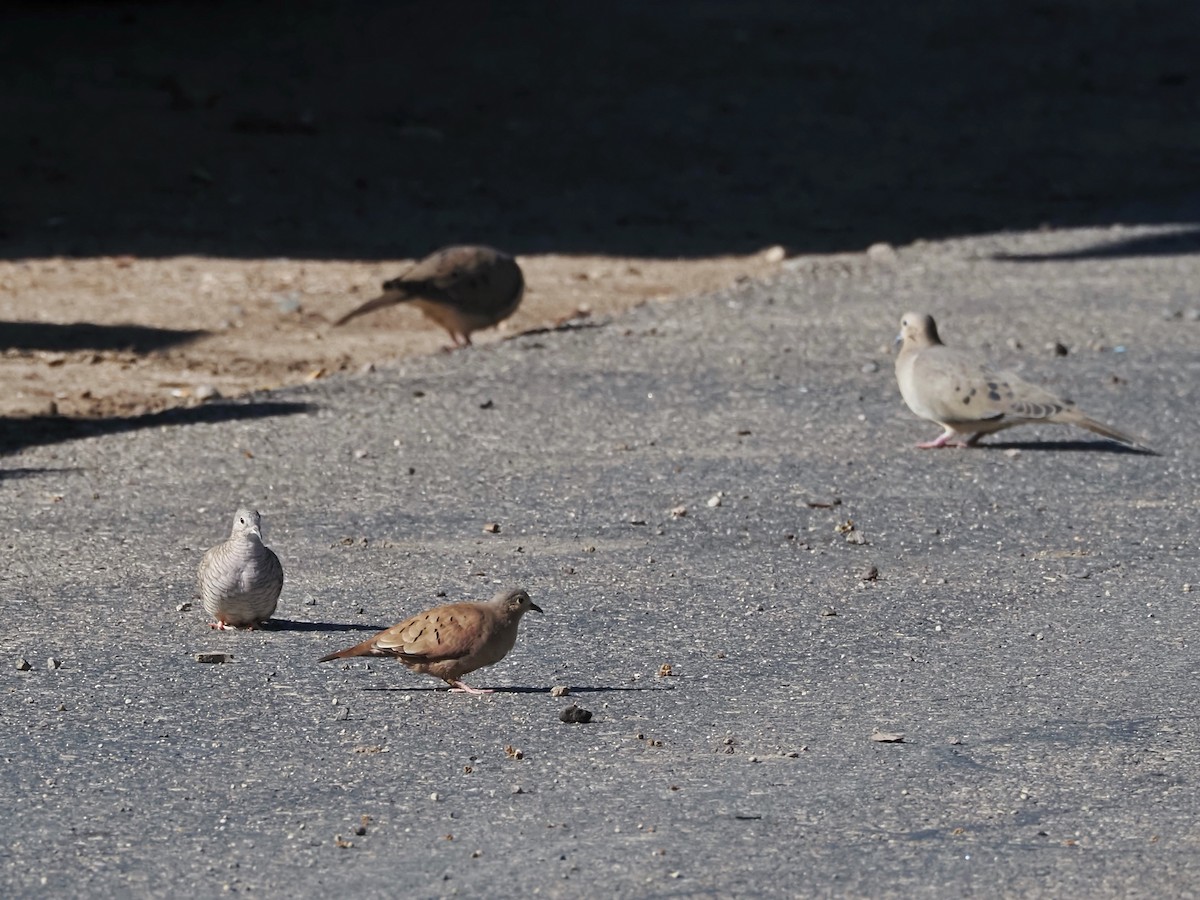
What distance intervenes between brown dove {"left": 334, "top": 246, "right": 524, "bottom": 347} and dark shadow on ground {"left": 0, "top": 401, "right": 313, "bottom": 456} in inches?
61.0

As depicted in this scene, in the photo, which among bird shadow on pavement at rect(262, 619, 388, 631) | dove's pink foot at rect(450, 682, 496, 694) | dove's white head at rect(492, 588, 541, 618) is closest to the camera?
dove's white head at rect(492, 588, 541, 618)

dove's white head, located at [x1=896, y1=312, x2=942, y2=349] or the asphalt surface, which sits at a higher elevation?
dove's white head, located at [x1=896, y1=312, x2=942, y2=349]

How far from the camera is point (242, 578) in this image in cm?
582

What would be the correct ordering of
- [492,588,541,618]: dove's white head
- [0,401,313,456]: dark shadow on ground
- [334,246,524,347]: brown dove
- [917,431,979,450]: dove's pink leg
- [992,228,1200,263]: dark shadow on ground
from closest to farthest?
[492,588,541,618]: dove's white head
[917,431,979,450]: dove's pink leg
[0,401,313,456]: dark shadow on ground
[334,246,524,347]: brown dove
[992,228,1200,263]: dark shadow on ground

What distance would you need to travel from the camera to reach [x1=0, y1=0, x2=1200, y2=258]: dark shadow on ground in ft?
49.4

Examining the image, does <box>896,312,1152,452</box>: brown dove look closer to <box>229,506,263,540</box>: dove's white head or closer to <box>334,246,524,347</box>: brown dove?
<box>334,246,524,347</box>: brown dove

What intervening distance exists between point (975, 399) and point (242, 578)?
3621mm

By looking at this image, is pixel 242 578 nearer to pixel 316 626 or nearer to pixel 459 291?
pixel 316 626

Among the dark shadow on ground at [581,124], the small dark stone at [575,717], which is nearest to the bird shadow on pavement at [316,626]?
the small dark stone at [575,717]

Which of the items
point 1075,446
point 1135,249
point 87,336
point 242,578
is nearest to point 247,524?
point 242,578

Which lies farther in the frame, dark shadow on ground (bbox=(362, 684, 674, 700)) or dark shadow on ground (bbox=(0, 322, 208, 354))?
dark shadow on ground (bbox=(0, 322, 208, 354))

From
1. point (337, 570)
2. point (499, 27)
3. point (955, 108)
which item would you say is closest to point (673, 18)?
point (499, 27)

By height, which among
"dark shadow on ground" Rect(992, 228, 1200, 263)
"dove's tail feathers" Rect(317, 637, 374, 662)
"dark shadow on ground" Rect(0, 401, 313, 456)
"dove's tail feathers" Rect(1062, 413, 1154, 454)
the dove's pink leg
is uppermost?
"dark shadow on ground" Rect(992, 228, 1200, 263)

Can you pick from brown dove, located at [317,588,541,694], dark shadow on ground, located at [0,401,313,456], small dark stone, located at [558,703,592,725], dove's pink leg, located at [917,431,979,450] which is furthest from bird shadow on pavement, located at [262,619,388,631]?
dove's pink leg, located at [917,431,979,450]
